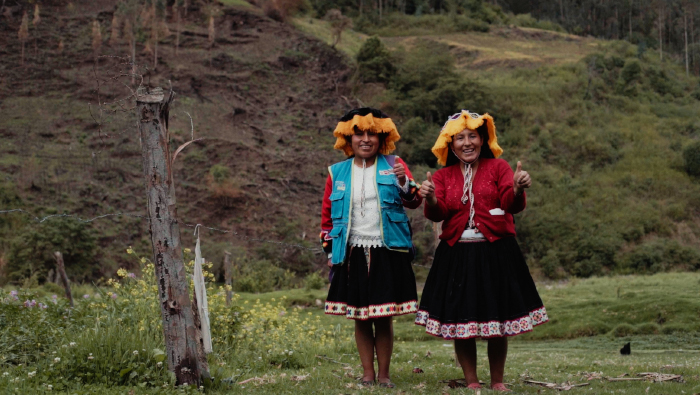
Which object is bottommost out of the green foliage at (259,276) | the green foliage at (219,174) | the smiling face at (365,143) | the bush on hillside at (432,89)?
the green foliage at (259,276)

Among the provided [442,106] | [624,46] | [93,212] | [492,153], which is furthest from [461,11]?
[492,153]

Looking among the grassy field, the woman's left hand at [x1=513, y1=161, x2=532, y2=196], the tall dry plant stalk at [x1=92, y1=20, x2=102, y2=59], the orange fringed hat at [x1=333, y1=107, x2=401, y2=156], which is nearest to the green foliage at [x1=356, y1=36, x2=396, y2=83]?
the tall dry plant stalk at [x1=92, y1=20, x2=102, y2=59]

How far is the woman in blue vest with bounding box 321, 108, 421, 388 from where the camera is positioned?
239 inches

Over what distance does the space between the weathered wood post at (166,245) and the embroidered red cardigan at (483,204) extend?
6.43 ft

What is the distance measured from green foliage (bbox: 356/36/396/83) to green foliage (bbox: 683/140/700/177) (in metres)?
16.8

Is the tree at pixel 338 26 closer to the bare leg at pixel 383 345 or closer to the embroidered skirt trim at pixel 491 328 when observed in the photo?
the bare leg at pixel 383 345

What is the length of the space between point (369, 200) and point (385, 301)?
2.80 ft

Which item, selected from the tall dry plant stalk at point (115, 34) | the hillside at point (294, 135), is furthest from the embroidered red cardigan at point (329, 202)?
the tall dry plant stalk at point (115, 34)

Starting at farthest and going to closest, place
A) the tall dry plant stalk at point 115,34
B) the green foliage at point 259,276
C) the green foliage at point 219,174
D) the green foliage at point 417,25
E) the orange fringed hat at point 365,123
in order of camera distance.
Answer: the green foliage at point 417,25, the tall dry plant stalk at point 115,34, the green foliage at point 219,174, the green foliage at point 259,276, the orange fringed hat at point 365,123

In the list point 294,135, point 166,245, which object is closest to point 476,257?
point 166,245

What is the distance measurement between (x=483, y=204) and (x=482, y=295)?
711 millimetres

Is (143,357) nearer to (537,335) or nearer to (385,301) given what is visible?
(385,301)

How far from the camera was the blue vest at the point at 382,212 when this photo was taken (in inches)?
243

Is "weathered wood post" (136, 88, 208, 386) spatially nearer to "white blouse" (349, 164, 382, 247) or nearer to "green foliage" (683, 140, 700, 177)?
"white blouse" (349, 164, 382, 247)
